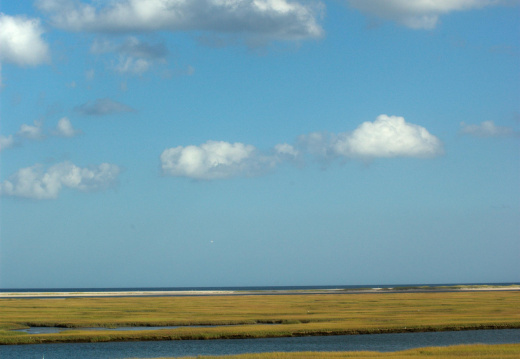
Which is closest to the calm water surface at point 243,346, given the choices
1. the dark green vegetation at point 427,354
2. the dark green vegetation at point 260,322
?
the dark green vegetation at point 260,322

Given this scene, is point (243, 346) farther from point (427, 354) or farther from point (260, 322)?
point (260, 322)

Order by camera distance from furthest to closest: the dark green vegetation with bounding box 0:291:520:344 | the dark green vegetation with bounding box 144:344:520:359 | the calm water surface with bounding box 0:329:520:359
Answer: the dark green vegetation with bounding box 0:291:520:344, the calm water surface with bounding box 0:329:520:359, the dark green vegetation with bounding box 144:344:520:359

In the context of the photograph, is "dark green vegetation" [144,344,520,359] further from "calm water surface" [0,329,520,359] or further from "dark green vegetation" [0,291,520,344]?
"dark green vegetation" [0,291,520,344]

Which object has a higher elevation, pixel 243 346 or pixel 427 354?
pixel 427 354

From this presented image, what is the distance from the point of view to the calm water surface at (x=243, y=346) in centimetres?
4066

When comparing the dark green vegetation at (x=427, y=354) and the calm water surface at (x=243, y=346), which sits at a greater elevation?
the dark green vegetation at (x=427, y=354)

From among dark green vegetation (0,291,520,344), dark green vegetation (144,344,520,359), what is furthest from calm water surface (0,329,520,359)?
dark green vegetation (144,344,520,359)

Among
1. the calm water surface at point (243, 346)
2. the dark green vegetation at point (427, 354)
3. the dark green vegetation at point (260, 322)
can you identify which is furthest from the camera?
the dark green vegetation at point (260, 322)

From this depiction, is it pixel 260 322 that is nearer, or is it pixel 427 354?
pixel 427 354

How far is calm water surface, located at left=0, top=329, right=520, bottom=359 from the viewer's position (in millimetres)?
40656

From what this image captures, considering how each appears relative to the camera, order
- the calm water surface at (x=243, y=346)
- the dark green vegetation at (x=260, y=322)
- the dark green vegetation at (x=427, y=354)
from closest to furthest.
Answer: the dark green vegetation at (x=427, y=354)
the calm water surface at (x=243, y=346)
the dark green vegetation at (x=260, y=322)

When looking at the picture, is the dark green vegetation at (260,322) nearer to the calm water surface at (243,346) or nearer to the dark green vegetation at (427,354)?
the calm water surface at (243,346)

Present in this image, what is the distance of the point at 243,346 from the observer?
143 feet

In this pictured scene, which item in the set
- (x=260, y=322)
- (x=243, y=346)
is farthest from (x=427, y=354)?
(x=260, y=322)
